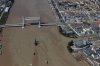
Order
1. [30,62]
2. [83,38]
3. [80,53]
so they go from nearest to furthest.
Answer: [30,62], [80,53], [83,38]

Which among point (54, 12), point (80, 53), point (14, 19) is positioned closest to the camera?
point (80, 53)

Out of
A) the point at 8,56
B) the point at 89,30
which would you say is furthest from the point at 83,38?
the point at 8,56

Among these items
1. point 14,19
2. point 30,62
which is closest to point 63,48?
point 30,62

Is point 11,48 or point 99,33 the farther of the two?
point 99,33

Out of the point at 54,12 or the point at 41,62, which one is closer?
the point at 41,62

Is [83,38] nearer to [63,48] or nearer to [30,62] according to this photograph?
[63,48]

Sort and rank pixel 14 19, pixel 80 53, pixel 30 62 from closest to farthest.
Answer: pixel 30 62 < pixel 80 53 < pixel 14 19

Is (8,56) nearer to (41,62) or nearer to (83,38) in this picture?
(41,62)
